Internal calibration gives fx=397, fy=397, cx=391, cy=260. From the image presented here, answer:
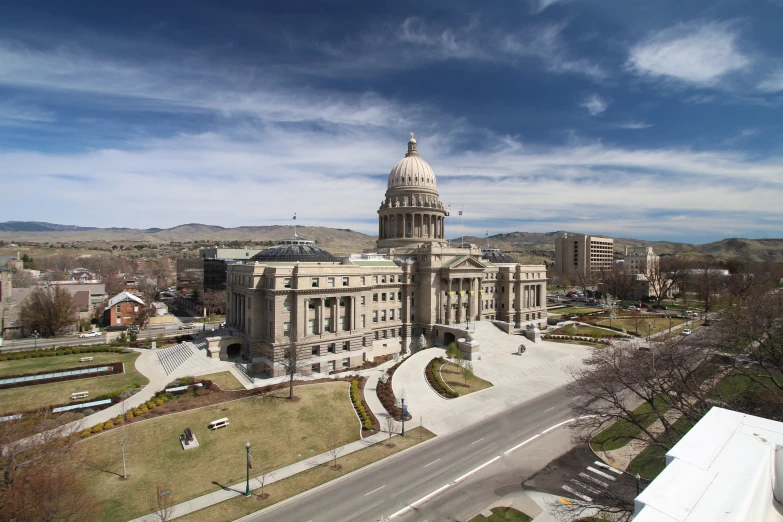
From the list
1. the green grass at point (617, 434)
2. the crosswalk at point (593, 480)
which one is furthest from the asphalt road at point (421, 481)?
the crosswalk at point (593, 480)

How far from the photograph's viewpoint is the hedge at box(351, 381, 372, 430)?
4037 cm

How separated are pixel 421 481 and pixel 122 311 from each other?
290ft

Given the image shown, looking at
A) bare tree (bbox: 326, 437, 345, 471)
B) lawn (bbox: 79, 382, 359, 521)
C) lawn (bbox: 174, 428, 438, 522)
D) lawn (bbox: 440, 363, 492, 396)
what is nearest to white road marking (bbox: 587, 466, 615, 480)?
lawn (bbox: 174, 428, 438, 522)

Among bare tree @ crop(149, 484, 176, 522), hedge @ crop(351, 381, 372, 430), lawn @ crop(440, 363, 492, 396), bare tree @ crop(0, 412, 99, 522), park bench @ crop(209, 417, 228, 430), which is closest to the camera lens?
bare tree @ crop(0, 412, 99, 522)

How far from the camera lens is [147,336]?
80.8m

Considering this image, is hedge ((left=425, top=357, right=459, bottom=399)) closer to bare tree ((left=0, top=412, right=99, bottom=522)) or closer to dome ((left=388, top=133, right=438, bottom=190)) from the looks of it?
bare tree ((left=0, top=412, right=99, bottom=522))

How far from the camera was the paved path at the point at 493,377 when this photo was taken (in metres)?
43.9

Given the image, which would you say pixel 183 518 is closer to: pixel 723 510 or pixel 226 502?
pixel 226 502

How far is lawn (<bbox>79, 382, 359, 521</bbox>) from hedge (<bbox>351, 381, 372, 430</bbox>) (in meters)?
0.74

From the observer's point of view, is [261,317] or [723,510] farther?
[261,317]

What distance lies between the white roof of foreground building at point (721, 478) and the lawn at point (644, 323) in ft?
283

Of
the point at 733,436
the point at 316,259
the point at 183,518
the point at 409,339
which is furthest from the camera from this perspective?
the point at 409,339

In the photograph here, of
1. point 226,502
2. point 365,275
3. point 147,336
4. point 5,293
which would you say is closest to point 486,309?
point 365,275

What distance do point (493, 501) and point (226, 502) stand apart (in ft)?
63.4
